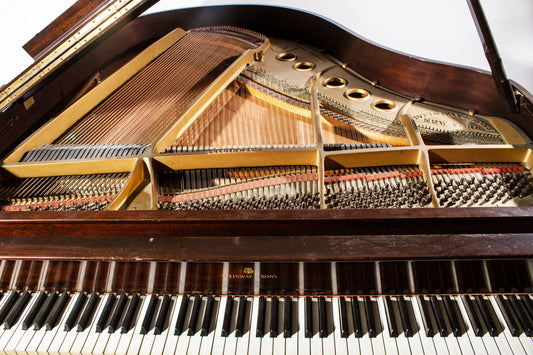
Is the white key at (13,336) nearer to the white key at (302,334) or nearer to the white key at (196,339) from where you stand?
the white key at (196,339)

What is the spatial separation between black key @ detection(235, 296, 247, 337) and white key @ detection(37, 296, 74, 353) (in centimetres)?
82

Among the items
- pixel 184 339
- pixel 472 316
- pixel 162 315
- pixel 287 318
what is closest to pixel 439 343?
pixel 472 316

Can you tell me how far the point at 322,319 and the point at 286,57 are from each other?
2.77m

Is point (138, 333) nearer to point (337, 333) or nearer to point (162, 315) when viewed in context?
point (162, 315)

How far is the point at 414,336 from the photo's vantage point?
1810 mm

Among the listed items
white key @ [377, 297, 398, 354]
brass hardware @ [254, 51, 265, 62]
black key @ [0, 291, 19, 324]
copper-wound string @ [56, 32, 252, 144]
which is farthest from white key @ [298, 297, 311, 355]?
brass hardware @ [254, 51, 265, 62]

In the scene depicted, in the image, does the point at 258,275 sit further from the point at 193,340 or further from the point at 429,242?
the point at 429,242

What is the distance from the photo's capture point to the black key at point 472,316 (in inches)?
70.6

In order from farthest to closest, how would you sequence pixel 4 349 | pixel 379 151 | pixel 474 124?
pixel 474 124 → pixel 379 151 → pixel 4 349

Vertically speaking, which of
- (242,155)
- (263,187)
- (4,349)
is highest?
(242,155)

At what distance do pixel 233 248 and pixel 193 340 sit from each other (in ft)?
1.51

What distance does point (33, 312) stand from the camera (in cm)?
197

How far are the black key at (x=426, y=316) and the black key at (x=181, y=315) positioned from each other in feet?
3.51

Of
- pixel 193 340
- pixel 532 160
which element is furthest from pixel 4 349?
pixel 532 160
